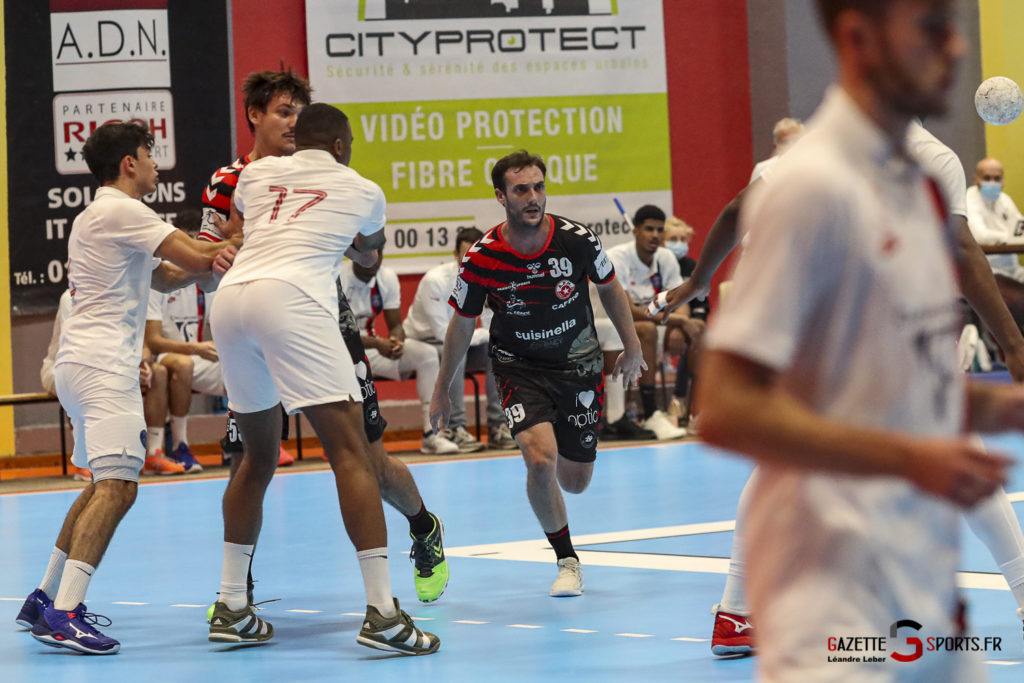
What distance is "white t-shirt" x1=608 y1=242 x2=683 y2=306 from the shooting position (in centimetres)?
1253

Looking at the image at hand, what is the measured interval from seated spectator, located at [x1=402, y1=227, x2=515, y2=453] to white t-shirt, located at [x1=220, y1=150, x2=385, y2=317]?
265 inches

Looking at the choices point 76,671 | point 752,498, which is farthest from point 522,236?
point 752,498

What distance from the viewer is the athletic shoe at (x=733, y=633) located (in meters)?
4.62

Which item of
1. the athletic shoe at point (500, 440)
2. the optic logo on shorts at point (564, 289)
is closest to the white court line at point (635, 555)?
the optic logo on shorts at point (564, 289)

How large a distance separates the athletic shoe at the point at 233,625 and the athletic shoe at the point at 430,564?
2.73ft

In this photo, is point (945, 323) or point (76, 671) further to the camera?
point (76, 671)

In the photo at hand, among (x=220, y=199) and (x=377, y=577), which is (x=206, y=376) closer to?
(x=220, y=199)

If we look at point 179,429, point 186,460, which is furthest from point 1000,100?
point 179,429

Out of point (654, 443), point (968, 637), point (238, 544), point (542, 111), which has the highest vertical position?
point (542, 111)

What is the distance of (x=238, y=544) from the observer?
5238 mm

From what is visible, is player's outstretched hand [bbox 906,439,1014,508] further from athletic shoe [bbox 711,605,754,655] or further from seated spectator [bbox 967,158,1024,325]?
seated spectator [bbox 967,158,1024,325]

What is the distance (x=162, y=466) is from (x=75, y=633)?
6166mm

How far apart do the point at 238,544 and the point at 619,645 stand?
54.7 inches

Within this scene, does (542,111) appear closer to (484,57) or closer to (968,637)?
(484,57)
